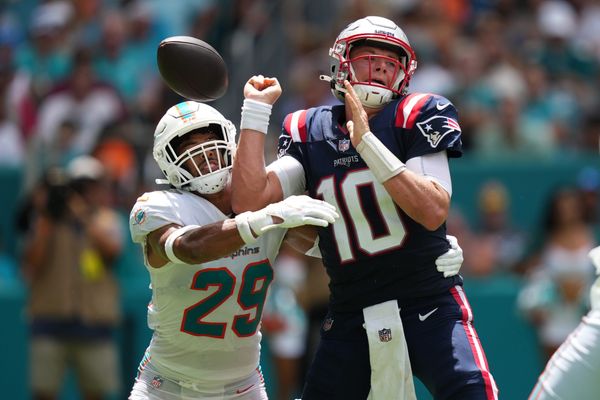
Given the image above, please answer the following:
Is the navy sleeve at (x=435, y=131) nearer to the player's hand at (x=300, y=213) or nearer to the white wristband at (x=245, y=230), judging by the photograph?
the player's hand at (x=300, y=213)

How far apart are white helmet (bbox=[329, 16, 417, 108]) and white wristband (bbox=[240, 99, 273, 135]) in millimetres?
354

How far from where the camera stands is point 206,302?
5090mm

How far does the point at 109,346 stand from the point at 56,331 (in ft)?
1.37

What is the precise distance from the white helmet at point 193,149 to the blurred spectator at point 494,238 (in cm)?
469

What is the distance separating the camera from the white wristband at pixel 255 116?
16.3 feet

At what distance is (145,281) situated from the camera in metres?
9.60

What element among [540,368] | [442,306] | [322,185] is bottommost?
[540,368]

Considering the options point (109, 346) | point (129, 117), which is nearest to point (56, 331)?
point (109, 346)

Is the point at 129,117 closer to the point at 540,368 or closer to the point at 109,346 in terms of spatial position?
the point at 109,346

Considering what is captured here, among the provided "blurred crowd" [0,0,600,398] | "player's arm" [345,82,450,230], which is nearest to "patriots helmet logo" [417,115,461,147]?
"player's arm" [345,82,450,230]

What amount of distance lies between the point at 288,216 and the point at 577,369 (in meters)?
1.29

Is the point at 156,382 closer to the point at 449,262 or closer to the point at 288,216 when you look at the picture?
the point at 288,216

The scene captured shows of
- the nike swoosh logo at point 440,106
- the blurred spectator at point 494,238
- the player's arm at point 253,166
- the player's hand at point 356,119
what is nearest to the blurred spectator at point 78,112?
the blurred spectator at point 494,238

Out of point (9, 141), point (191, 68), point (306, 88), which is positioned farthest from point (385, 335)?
point (9, 141)
